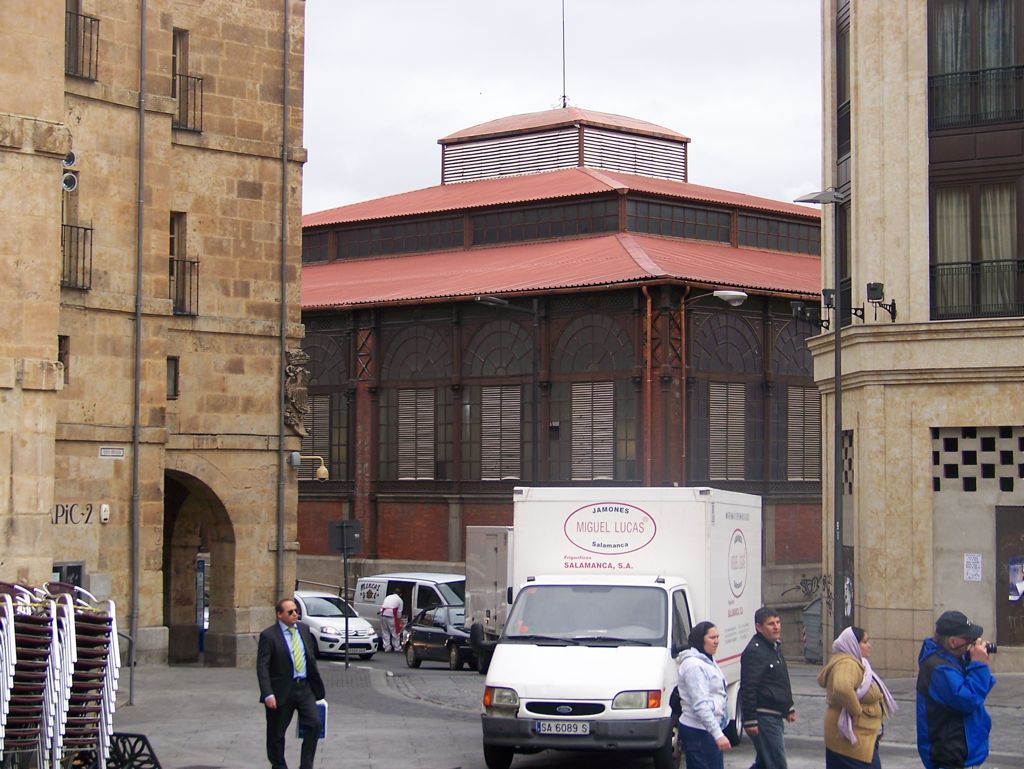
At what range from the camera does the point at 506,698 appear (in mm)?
16562

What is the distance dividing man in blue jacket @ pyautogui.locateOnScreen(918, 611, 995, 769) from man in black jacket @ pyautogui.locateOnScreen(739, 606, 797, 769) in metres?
1.57

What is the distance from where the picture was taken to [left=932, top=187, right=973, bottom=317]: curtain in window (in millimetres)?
29078

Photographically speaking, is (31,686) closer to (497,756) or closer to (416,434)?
(497,756)

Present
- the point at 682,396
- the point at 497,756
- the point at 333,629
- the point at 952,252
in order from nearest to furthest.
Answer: the point at 497,756, the point at 952,252, the point at 333,629, the point at 682,396

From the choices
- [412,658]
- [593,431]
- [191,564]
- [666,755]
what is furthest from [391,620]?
[666,755]

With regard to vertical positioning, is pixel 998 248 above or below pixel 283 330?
above

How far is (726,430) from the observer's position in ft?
168

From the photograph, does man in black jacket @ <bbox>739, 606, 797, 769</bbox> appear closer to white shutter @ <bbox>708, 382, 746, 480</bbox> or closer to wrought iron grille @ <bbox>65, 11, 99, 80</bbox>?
wrought iron grille @ <bbox>65, 11, 99, 80</bbox>

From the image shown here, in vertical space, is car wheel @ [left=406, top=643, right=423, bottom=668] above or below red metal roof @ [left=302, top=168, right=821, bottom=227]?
below

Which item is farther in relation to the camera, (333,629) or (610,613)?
(333,629)

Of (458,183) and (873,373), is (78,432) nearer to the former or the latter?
(873,373)

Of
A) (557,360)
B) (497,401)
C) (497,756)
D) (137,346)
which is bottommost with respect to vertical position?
(497,756)

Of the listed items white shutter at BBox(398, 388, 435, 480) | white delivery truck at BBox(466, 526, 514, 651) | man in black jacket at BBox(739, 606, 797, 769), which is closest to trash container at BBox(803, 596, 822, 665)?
white delivery truck at BBox(466, 526, 514, 651)

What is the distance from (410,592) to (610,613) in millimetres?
26220
